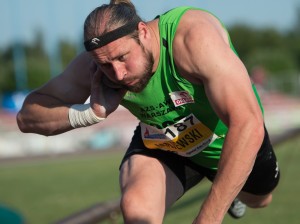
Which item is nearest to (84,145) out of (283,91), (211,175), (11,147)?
(11,147)

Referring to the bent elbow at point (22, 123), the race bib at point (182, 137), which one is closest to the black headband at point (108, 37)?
the race bib at point (182, 137)

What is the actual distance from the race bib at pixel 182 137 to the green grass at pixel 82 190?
2966mm

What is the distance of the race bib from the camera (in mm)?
4750

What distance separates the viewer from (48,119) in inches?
200

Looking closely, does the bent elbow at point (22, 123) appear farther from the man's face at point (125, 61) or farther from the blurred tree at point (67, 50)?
the blurred tree at point (67, 50)

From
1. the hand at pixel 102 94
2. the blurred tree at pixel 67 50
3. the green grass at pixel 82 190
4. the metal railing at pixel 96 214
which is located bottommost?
the blurred tree at pixel 67 50

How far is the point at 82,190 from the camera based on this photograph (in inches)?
519

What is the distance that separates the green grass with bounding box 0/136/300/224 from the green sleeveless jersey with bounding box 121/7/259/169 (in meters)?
2.98

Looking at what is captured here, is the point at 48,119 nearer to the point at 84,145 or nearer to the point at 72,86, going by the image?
the point at 72,86

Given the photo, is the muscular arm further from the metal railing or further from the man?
the metal railing

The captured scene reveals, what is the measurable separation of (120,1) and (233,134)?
1241 mm

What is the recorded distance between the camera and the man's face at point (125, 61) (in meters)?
4.20

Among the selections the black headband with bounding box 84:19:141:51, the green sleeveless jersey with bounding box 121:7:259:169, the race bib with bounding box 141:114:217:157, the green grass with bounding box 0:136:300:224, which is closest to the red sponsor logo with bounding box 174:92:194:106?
the green sleeveless jersey with bounding box 121:7:259:169

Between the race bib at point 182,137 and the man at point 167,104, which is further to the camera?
the race bib at point 182,137
